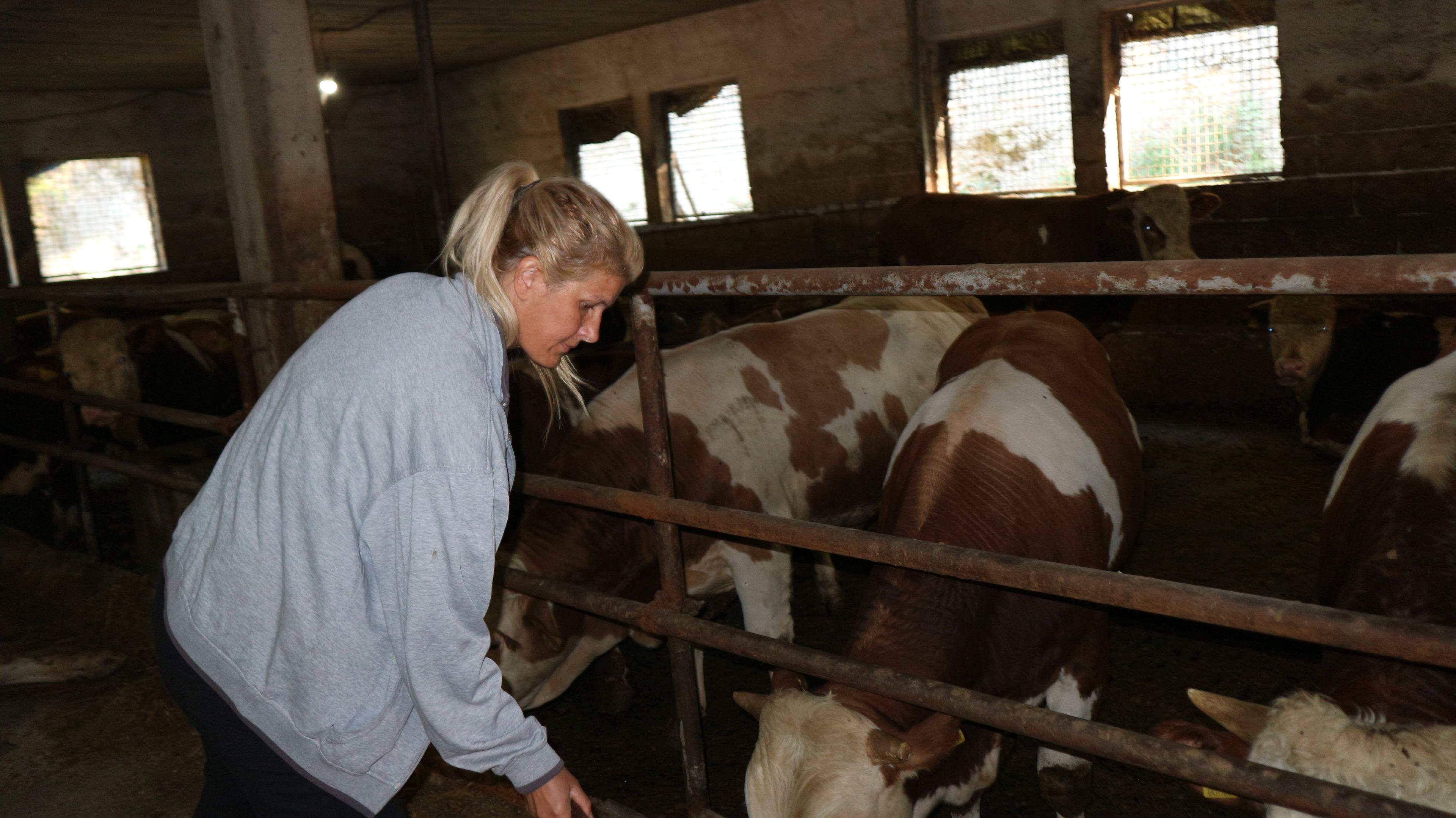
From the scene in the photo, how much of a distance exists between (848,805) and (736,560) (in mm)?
1691

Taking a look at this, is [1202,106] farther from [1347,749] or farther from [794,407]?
[1347,749]

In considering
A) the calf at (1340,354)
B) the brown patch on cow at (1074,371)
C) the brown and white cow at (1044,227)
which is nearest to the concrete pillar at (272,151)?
the brown patch on cow at (1074,371)

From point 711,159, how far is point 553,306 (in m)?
10.1

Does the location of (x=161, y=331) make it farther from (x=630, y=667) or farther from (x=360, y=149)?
(x=360, y=149)

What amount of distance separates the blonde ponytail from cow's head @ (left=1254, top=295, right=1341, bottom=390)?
5659 millimetres

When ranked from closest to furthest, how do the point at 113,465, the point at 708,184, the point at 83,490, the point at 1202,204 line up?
the point at 113,465 → the point at 83,490 → the point at 1202,204 → the point at 708,184

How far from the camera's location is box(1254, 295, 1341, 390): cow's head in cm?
612

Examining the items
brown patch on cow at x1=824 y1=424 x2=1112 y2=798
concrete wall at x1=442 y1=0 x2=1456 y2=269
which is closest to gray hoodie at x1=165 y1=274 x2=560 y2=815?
brown patch on cow at x1=824 y1=424 x2=1112 y2=798

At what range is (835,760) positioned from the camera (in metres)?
2.09

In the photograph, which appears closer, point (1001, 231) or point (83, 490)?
point (83, 490)

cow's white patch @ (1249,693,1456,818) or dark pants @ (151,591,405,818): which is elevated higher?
dark pants @ (151,591,405,818)

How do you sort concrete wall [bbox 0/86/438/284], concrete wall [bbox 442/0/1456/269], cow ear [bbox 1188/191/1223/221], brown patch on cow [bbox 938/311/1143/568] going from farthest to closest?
concrete wall [bbox 0/86/438/284], cow ear [bbox 1188/191/1223/221], concrete wall [bbox 442/0/1456/269], brown patch on cow [bbox 938/311/1143/568]

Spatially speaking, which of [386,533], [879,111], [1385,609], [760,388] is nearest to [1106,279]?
[386,533]

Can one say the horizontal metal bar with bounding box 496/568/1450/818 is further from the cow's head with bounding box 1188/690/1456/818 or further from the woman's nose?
the woman's nose
